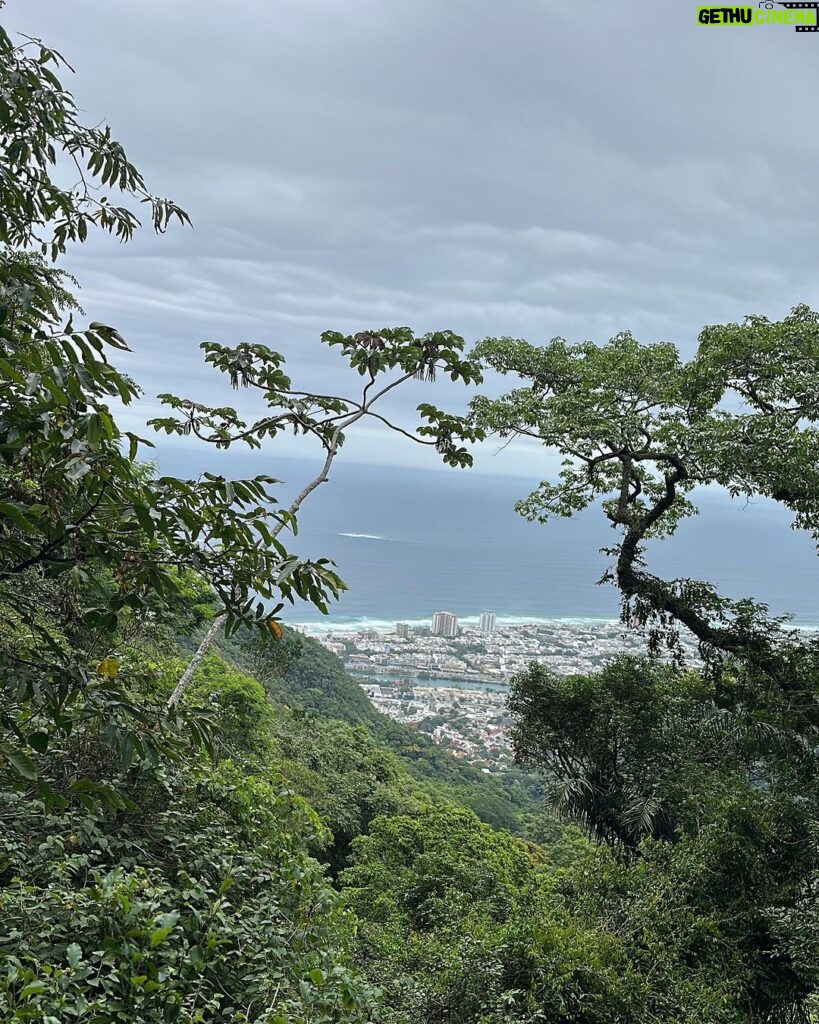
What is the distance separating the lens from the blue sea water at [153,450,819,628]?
36438 millimetres

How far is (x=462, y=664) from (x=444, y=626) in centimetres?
526

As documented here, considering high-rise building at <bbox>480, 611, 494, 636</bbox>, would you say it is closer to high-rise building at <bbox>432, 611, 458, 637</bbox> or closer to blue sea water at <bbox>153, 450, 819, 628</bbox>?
high-rise building at <bbox>432, 611, 458, 637</bbox>

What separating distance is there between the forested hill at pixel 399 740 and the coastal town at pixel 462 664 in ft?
4.65

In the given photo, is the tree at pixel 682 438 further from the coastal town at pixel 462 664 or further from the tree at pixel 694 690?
the coastal town at pixel 462 664

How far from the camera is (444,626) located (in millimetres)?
37094

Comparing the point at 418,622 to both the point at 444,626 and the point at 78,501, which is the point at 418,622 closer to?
the point at 444,626

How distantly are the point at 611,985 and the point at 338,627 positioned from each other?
1542 inches

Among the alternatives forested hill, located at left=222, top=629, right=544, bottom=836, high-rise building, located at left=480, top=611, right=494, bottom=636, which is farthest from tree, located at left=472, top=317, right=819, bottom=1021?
high-rise building, located at left=480, top=611, right=494, bottom=636

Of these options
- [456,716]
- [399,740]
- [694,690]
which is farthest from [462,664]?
[694,690]

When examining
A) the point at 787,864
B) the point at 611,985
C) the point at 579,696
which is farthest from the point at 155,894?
the point at 579,696

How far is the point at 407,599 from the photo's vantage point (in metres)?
50.8

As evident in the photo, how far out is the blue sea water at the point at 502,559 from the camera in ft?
120

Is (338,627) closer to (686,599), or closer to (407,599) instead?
(407,599)

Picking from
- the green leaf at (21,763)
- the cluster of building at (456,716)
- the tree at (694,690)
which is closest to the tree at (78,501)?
the green leaf at (21,763)
